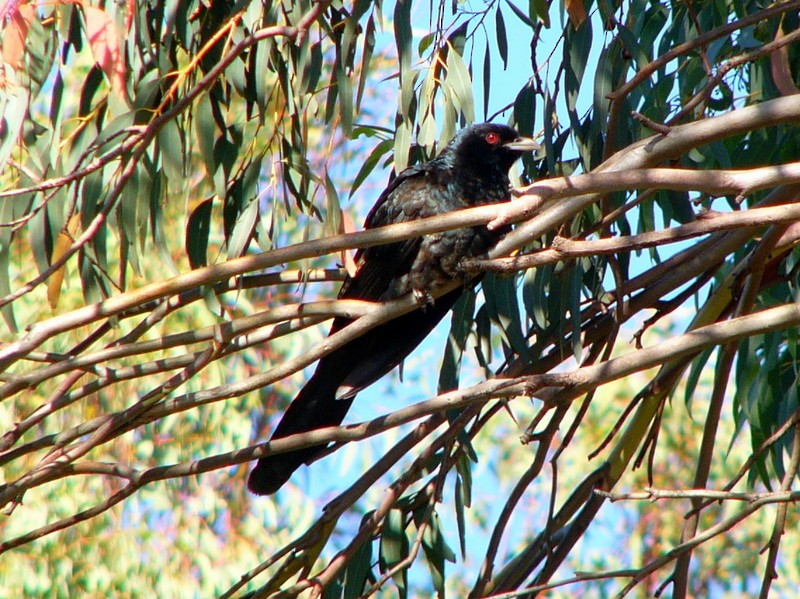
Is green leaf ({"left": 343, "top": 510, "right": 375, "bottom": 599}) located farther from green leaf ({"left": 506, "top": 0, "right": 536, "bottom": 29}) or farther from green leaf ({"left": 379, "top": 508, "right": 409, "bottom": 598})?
green leaf ({"left": 506, "top": 0, "right": 536, "bottom": 29})

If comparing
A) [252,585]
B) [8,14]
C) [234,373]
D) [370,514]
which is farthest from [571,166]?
[234,373]

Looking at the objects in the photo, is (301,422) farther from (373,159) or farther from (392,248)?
(373,159)

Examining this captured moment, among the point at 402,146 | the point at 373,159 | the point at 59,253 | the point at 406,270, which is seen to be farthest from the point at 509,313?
the point at 59,253

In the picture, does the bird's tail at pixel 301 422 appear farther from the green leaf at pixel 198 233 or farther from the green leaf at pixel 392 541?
the green leaf at pixel 198 233

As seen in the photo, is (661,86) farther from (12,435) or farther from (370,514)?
(12,435)

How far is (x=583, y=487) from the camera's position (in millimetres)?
3453

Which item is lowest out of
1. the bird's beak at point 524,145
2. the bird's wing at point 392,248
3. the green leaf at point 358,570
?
the green leaf at point 358,570

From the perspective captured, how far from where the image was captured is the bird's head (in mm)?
3953

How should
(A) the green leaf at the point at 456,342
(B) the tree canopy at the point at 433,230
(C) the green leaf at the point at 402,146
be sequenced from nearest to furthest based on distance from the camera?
(B) the tree canopy at the point at 433,230
(C) the green leaf at the point at 402,146
(A) the green leaf at the point at 456,342

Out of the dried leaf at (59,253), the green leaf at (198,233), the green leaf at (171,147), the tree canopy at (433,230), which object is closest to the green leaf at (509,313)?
the tree canopy at (433,230)

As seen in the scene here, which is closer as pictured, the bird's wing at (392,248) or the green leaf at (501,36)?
the green leaf at (501,36)

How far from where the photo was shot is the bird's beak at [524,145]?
149 inches

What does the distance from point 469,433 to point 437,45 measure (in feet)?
4.07

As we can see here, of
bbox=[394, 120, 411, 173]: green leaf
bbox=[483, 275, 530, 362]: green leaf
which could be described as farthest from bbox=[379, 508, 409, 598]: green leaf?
bbox=[394, 120, 411, 173]: green leaf
